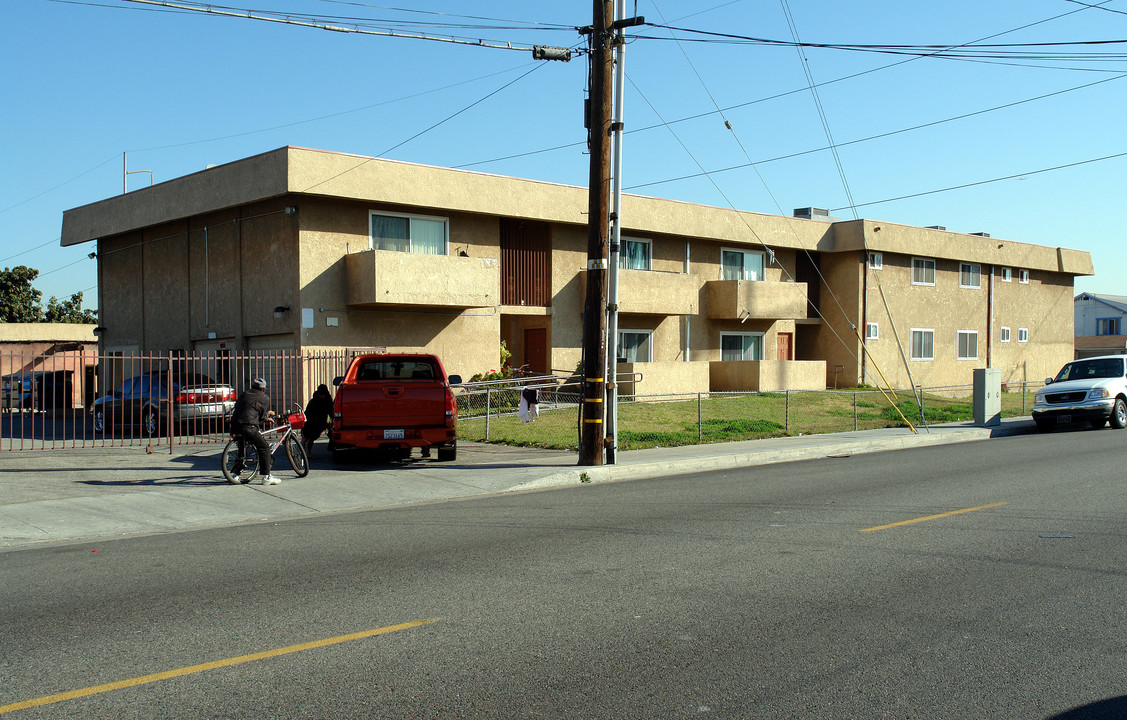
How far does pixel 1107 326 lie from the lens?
2808 inches

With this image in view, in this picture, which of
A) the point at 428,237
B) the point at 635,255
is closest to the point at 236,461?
the point at 428,237

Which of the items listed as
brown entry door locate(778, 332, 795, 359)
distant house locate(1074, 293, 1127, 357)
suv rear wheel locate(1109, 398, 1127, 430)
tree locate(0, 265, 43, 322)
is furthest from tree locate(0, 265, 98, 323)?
distant house locate(1074, 293, 1127, 357)

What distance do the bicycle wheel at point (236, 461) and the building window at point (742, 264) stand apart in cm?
2226

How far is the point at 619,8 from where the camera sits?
605 inches

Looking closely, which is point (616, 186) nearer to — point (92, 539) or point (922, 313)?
point (92, 539)

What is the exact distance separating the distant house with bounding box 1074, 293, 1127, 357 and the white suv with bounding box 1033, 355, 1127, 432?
1869 inches

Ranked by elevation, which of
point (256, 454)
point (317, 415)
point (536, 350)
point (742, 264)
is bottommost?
point (256, 454)

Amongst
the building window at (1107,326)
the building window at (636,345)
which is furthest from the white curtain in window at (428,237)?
the building window at (1107,326)

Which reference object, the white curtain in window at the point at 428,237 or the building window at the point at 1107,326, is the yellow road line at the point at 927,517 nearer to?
the white curtain in window at the point at 428,237

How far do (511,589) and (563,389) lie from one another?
2077 centimetres

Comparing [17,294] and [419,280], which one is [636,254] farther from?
[17,294]

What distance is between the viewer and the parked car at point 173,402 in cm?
1895

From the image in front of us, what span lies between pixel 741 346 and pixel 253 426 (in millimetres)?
23351

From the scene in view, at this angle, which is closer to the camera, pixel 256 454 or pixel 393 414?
pixel 256 454
